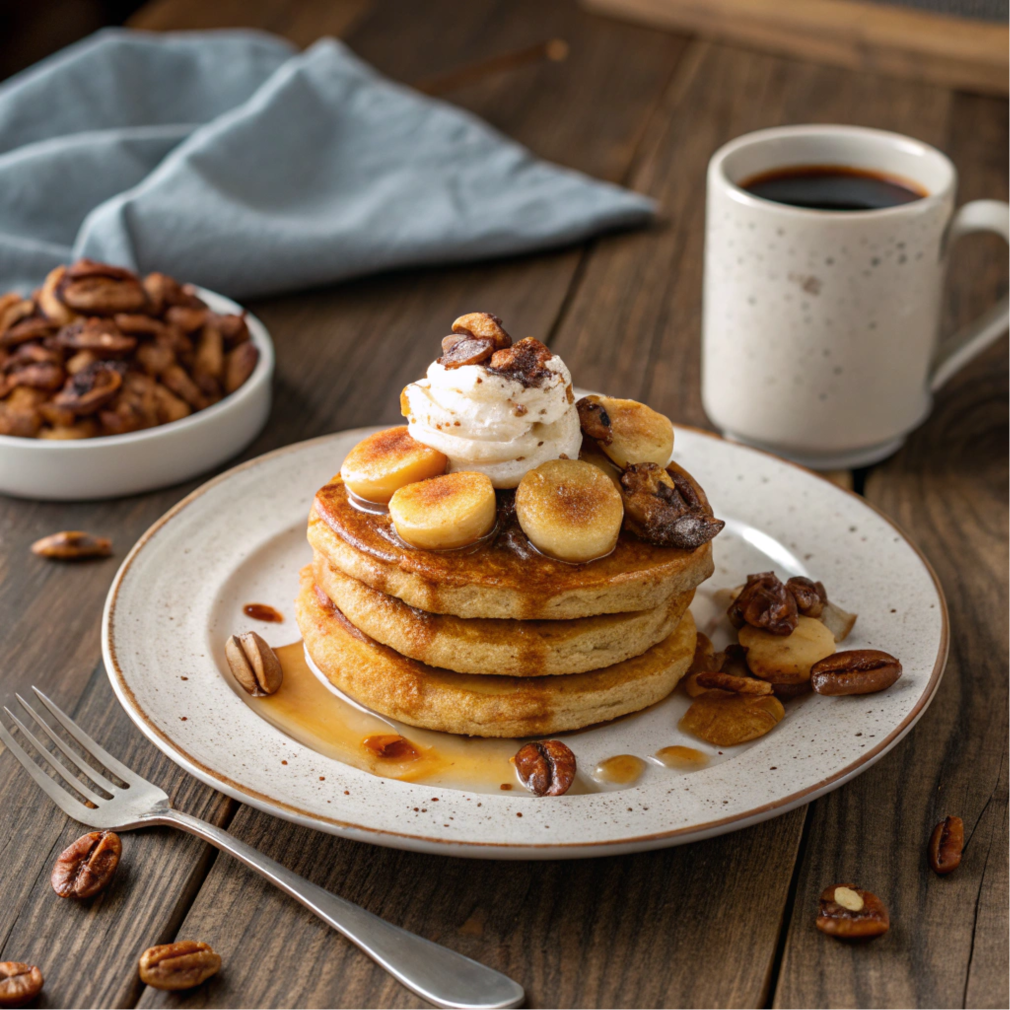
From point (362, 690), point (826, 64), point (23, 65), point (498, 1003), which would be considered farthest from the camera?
point (23, 65)

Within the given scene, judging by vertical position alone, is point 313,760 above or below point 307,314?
above

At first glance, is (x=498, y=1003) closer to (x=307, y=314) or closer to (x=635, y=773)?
(x=635, y=773)

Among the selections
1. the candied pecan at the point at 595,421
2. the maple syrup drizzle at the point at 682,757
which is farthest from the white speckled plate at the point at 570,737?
the candied pecan at the point at 595,421

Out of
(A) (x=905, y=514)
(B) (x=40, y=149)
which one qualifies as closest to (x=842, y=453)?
(A) (x=905, y=514)

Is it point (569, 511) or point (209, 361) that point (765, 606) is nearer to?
point (569, 511)

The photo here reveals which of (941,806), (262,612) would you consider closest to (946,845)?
(941,806)

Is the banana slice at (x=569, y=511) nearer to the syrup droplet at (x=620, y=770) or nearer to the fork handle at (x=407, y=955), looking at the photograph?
the syrup droplet at (x=620, y=770)
